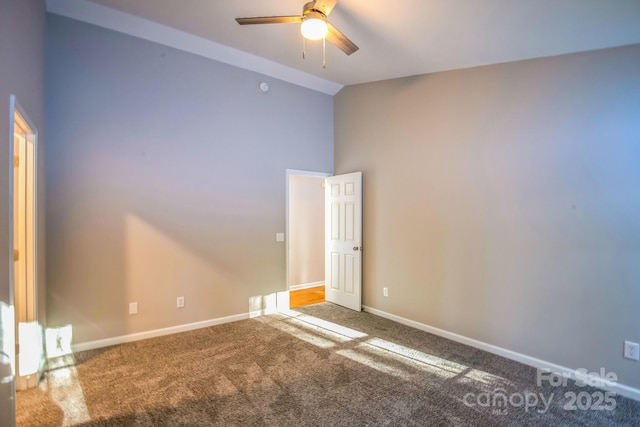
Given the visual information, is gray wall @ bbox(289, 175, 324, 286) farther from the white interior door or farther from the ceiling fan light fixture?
the ceiling fan light fixture

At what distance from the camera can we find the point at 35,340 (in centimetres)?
252

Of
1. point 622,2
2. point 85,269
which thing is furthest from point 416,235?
point 85,269

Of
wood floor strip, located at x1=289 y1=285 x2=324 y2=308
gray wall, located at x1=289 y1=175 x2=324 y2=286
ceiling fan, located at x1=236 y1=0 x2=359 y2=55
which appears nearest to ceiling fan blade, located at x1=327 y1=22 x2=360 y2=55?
ceiling fan, located at x1=236 y1=0 x2=359 y2=55

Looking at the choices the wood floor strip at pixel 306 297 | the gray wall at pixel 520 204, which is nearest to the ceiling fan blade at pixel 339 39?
the gray wall at pixel 520 204

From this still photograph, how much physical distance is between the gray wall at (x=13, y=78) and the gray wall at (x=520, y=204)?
3.65 metres

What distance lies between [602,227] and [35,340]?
191 inches

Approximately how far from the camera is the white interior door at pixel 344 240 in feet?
14.9

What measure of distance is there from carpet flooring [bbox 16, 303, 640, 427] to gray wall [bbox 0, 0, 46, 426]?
76 cm

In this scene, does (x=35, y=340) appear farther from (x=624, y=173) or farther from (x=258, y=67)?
(x=624, y=173)

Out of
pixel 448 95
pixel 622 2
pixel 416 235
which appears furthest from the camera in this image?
pixel 416 235

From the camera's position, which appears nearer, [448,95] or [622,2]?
[622,2]

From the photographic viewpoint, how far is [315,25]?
2.21 meters

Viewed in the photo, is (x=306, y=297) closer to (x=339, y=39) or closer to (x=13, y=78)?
(x=339, y=39)

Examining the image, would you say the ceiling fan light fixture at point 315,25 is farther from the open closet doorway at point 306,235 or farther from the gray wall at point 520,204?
the open closet doorway at point 306,235
